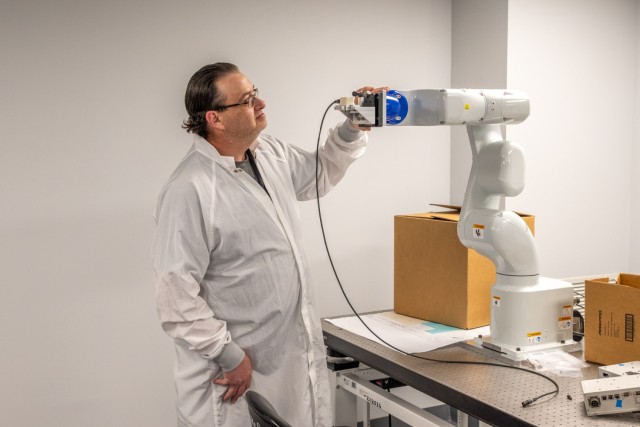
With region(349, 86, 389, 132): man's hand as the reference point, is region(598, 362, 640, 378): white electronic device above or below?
below

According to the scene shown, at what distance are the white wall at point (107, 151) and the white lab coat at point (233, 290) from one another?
0.78 metres

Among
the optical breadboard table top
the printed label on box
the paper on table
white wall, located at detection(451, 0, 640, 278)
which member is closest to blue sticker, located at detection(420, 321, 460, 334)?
the paper on table

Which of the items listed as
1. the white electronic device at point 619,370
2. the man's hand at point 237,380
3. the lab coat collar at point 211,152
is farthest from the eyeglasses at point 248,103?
the white electronic device at point 619,370

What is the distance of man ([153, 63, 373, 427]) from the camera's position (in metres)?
1.79

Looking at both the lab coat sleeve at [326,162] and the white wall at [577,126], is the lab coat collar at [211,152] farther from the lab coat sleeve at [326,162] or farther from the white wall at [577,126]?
the white wall at [577,126]

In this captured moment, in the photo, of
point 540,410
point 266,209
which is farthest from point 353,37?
point 540,410

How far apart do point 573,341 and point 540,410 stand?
1.75ft

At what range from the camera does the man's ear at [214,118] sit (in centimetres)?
193

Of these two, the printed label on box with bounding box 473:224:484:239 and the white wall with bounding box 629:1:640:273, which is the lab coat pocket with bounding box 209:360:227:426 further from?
the white wall with bounding box 629:1:640:273

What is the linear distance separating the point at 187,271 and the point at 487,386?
850 mm

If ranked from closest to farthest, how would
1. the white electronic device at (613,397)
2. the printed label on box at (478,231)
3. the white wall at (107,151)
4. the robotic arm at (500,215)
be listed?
the white electronic device at (613,397) < the robotic arm at (500,215) < the printed label on box at (478,231) < the white wall at (107,151)

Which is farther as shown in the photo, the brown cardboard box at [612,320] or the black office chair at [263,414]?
the brown cardboard box at [612,320]

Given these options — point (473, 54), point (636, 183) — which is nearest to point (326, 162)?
point (473, 54)

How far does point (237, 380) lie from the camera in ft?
6.06
